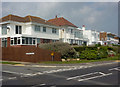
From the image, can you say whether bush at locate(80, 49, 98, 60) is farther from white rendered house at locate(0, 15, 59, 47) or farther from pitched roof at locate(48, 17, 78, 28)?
pitched roof at locate(48, 17, 78, 28)

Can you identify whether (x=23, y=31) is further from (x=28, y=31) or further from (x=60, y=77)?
(x=60, y=77)

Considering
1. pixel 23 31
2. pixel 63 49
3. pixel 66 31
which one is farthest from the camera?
pixel 66 31

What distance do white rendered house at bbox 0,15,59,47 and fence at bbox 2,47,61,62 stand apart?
550 cm

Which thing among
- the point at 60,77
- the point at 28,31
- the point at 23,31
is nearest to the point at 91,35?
the point at 28,31

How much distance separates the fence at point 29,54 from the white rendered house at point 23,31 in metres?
5.50

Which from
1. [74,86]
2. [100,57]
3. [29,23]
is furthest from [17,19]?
[74,86]

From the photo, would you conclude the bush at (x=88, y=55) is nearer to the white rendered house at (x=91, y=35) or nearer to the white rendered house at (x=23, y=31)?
the white rendered house at (x=23, y=31)

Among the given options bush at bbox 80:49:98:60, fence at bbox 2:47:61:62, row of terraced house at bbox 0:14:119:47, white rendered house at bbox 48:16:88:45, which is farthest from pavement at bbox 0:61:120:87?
white rendered house at bbox 48:16:88:45

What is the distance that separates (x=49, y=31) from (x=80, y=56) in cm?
1451

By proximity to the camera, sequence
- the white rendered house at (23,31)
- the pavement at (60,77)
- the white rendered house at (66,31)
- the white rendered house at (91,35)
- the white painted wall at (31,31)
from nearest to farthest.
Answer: the pavement at (60,77) → the white rendered house at (23,31) → the white painted wall at (31,31) → the white rendered house at (66,31) → the white rendered house at (91,35)

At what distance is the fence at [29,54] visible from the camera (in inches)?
911

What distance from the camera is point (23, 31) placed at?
1428 inches

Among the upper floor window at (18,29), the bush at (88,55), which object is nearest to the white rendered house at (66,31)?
the upper floor window at (18,29)

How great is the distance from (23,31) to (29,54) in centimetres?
1391
